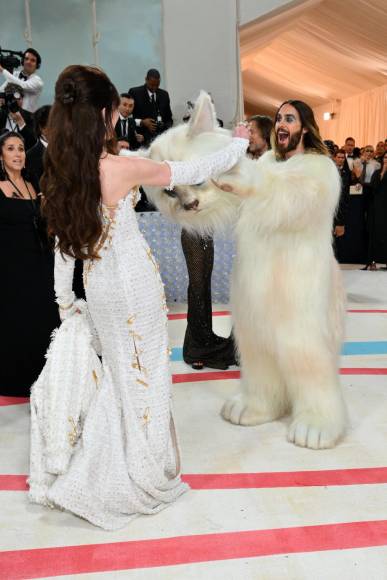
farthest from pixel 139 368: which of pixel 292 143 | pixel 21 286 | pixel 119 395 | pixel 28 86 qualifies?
pixel 28 86

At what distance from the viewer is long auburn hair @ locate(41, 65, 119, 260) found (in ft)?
6.05

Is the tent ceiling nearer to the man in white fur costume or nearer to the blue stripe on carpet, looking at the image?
the blue stripe on carpet

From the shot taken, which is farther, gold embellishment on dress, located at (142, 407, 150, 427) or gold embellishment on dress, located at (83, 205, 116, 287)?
gold embellishment on dress, located at (142, 407, 150, 427)

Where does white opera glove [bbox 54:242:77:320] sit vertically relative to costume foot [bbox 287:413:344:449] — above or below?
above

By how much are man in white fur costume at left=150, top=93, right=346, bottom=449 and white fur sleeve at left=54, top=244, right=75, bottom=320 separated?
0.43 m

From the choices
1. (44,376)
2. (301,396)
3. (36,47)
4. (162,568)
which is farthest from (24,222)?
(36,47)

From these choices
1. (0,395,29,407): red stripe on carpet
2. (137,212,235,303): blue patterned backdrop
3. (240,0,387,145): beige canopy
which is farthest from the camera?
(240,0,387,145): beige canopy

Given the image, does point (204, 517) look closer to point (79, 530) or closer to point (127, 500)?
point (127, 500)

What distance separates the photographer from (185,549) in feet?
6.21

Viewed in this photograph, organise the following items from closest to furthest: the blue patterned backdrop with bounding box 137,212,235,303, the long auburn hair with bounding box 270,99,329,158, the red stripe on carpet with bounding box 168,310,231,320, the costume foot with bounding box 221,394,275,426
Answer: the long auburn hair with bounding box 270,99,329,158
the costume foot with bounding box 221,394,275,426
the red stripe on carpet with bounding box 168,310,231,320
the blue patterned backdrop with bounding box 137,212,235,303

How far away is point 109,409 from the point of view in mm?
2086

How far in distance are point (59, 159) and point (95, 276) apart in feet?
1.33

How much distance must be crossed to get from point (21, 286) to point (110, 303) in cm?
131

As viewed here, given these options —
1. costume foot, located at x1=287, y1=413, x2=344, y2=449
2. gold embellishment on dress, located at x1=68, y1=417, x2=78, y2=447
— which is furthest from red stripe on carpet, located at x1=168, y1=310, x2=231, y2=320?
gold embellishment on dress, located at x1=68, y1=417, x2=78, y2=447
